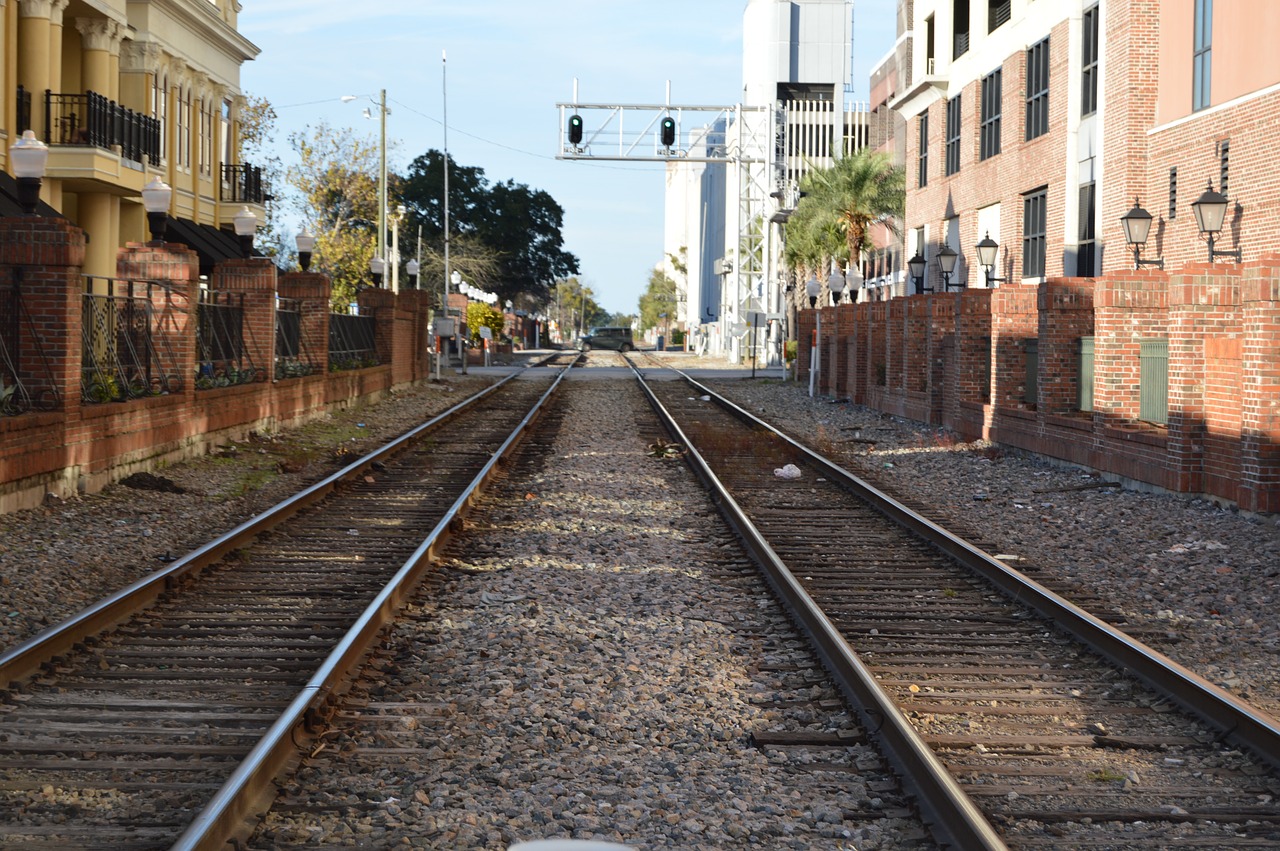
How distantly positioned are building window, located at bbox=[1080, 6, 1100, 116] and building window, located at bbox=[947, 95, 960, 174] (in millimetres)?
9573

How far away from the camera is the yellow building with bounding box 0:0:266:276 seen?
28938mm

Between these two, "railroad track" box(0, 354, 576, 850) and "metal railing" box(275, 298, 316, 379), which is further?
"metal railing" box(275, 298, 316, 379)

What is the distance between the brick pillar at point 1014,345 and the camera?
2261 centimetres

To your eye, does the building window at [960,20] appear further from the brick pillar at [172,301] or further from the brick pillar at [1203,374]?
the brick pillar at [172,301]

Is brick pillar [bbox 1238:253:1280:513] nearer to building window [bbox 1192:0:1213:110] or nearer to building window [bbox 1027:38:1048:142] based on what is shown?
building window [bbox 1192:0:1213:110]

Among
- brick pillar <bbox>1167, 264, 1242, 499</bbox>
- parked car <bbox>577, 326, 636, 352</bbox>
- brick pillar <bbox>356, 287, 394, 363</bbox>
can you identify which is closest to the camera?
brick pillar <bbox>1167, 264, 1242, 499</bbox>

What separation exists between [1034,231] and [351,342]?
17753 millimetres

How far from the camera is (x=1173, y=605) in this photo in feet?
32.7

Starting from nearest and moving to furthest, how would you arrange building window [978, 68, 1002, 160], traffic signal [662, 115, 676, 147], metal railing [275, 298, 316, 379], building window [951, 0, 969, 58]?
metal railing [275, 298, 316, 379] < building window [978, 68, 1002, 160] < building window [951, 0, 969, 58] < traffic signal [662, 115, 676, 147]

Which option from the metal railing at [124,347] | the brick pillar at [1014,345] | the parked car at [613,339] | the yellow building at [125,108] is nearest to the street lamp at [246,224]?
the yellow building at [125,108]

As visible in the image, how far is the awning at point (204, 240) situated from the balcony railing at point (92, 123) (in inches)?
91.0

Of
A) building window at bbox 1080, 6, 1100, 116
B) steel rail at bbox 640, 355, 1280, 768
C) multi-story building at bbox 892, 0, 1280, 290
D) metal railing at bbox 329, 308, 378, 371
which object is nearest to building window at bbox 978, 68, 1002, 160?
multi-story building at bbox 892, 0, 1280, 290

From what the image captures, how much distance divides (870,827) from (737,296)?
208ft

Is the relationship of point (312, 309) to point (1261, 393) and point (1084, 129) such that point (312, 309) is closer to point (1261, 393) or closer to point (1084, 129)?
point (1084, 129)
